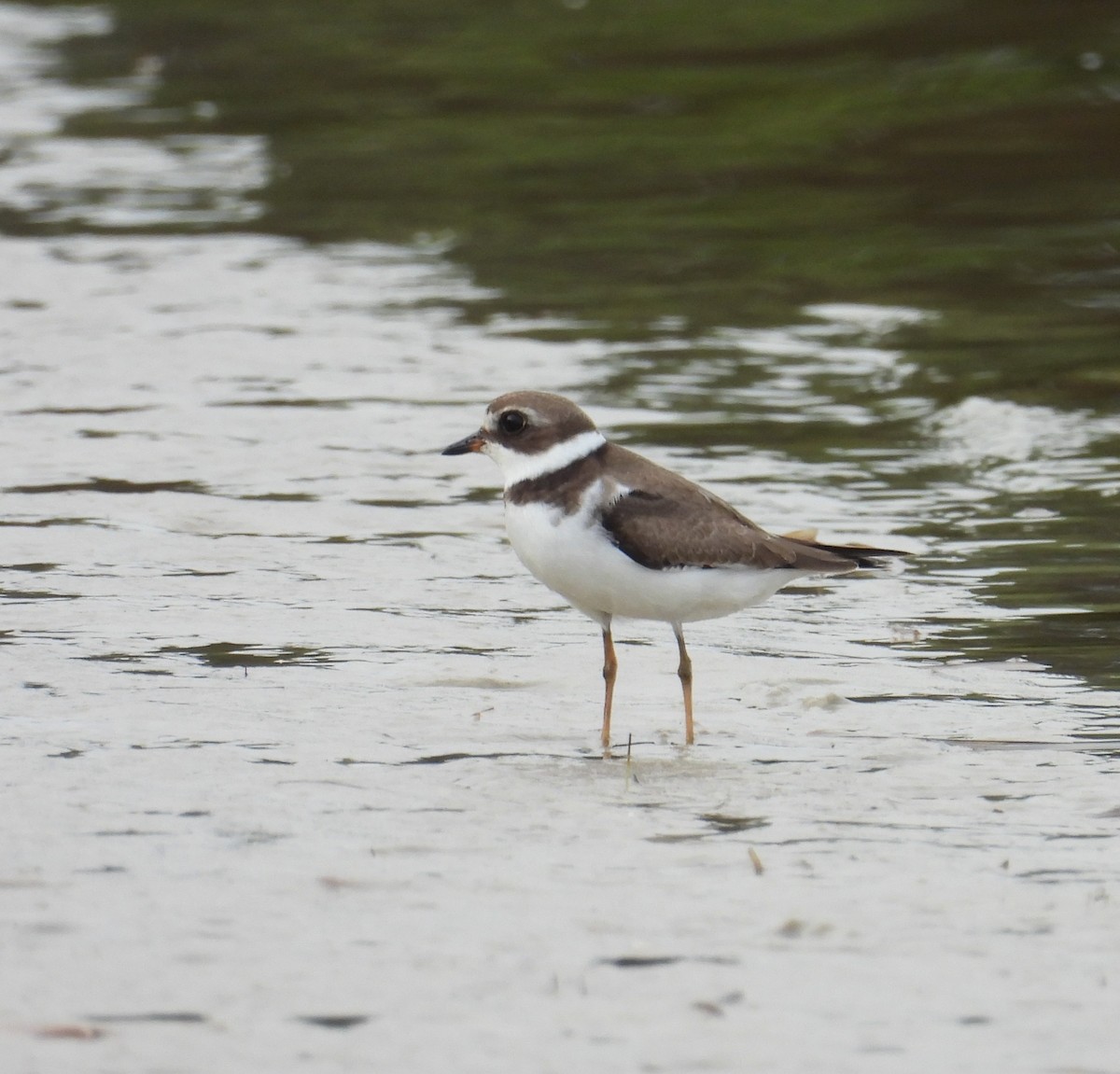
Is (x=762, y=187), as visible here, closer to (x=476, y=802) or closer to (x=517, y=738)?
(x=517, y=738)

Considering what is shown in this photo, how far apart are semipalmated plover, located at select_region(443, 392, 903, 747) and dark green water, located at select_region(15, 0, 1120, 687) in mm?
1359

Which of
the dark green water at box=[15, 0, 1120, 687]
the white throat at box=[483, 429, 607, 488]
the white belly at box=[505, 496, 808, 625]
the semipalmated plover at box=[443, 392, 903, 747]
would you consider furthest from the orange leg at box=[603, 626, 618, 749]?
the dark green water at box=[15, 0, 1120, 687]

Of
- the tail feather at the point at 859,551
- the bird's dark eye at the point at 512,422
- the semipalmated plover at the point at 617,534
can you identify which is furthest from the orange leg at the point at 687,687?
the bird's dark eye at the point at 512,422

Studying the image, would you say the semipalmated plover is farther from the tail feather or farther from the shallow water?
the shallow water

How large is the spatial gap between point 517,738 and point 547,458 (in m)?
1.00

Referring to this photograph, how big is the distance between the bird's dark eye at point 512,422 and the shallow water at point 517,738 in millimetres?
1010

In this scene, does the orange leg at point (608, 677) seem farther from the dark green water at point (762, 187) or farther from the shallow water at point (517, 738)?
the dark green water at point (762, 187)

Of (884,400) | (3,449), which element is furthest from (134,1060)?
(884,400)

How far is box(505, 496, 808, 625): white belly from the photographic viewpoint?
22.7 ft

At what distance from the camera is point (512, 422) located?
7.26 metres

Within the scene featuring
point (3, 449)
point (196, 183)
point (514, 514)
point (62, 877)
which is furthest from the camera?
point (196, 183)

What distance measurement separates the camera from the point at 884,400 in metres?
12.6

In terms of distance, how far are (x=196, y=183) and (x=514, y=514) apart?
1306cm

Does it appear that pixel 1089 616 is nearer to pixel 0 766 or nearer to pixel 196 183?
pixel 0 766
